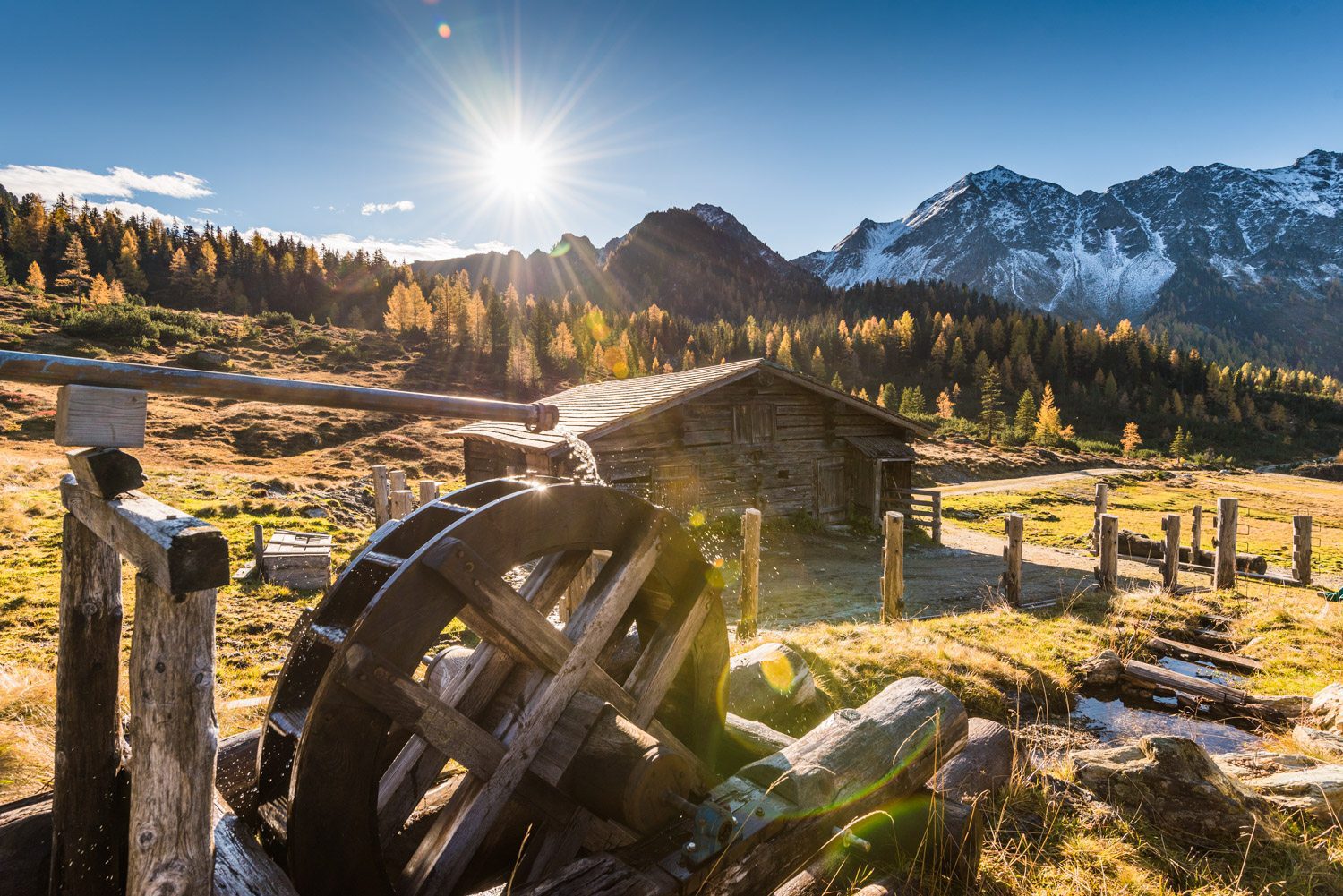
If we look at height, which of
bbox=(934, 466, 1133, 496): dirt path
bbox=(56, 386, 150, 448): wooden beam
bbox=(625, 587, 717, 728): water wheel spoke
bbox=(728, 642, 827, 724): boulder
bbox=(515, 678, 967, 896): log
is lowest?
bbox=(934, 466, 1133, 496): dirt path

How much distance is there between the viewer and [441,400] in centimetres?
314

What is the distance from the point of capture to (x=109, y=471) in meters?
2.06

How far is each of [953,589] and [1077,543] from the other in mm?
9189

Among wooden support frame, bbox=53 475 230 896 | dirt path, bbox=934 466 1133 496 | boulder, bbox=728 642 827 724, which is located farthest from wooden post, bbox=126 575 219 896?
dirt path, bbox=934 466 1133 496

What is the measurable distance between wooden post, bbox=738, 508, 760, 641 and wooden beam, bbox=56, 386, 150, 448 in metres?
7.03

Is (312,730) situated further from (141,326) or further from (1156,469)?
(141,326)

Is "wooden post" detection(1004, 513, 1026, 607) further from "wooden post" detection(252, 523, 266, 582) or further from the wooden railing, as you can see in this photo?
"wooden post" detection(252, 523, 266, 582)

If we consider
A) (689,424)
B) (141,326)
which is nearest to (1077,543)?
(689,424)

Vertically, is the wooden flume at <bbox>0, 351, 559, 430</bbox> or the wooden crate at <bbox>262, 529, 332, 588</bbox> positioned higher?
the wooden flume at <bbox>0, 351, 559, 430</bbox>

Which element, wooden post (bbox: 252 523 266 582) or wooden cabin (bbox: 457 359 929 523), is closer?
wooden post (bbox: 252 523 266 582)

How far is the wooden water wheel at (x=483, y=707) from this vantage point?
89.9 inches

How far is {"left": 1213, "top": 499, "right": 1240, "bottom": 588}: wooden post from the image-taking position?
11164 mm

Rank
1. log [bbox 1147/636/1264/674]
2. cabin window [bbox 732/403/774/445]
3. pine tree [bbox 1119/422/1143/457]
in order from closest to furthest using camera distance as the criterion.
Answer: log [bbox 1147/636/1264/674]
cabin window [bbox 732/403/774/445]
pine tree [bbox 1119/422/1143/457]

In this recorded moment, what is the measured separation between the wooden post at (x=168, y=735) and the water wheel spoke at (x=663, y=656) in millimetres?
1884
